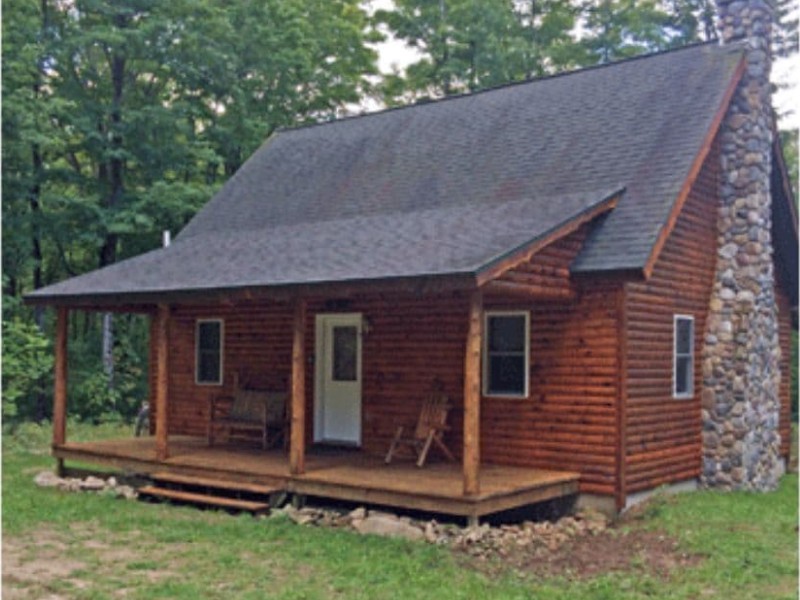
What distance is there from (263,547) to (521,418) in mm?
3511

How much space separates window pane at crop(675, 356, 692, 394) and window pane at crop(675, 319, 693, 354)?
0.32 feet

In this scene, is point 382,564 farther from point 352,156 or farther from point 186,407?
point 352,156

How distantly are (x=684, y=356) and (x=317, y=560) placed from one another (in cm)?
572

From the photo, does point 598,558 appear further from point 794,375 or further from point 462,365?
point 794,375

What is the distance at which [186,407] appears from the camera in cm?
1411

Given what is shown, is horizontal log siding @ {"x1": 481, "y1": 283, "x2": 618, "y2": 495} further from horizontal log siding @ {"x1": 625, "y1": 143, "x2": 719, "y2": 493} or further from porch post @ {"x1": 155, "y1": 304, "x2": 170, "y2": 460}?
porch post @ {"x1": 155, "y1": 304, "x2": 170, "y2": 460}

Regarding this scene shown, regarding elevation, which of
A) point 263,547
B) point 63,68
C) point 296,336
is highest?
point 63,68

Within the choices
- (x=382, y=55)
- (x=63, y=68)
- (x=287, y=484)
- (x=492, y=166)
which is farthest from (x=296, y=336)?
(x=382, y=55)

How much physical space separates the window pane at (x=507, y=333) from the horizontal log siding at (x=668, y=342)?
48.3 inches

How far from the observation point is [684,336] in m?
11.3

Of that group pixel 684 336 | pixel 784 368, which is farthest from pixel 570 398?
pixel 784 368

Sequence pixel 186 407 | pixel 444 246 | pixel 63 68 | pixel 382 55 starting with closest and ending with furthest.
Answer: pixel 444 246
pixel 186 407
pixel 63 68
pixel 382 55

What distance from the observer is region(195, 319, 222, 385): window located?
13695mm

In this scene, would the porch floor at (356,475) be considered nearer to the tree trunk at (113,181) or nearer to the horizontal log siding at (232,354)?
the horizontal log siding at (232,354)
